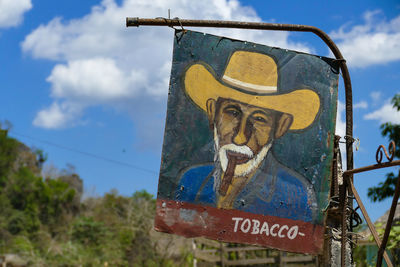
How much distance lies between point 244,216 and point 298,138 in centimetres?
103

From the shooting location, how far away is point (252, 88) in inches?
215

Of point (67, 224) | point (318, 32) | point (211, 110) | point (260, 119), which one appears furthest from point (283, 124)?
point (67, 224)

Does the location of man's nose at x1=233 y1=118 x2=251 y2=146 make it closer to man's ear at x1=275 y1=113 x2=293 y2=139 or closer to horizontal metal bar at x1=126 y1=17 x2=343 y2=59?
man's ear at x1=275 y1=113 x2=293 y2=139

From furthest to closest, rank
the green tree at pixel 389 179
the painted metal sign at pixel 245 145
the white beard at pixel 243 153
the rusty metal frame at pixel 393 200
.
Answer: the green tree at pixel 389 179 < the white beard at pixel 243 153 < the painted metal sign at pixel 245 145 < the rusty metal frame at pixel 393 200

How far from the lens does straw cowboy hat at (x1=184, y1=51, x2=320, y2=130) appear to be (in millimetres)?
5336

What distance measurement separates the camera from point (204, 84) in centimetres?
535

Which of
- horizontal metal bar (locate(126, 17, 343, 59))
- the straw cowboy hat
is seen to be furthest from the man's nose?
horizontal metal bar (locate(126, 17, 343, 59))

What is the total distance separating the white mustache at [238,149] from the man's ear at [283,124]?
1.15 feet

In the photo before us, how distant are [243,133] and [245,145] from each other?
125 mm

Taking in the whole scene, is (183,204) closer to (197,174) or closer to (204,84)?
(197,174)

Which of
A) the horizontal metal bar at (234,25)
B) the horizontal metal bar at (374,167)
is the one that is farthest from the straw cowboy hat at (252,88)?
the horizontal metal bar at (374,167)

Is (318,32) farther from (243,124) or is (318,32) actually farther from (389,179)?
(389,179)

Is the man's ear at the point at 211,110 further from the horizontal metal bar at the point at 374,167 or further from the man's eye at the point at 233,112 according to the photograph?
the horizontal metal bar at the point at 374,167

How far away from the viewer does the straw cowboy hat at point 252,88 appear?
5.34 m
